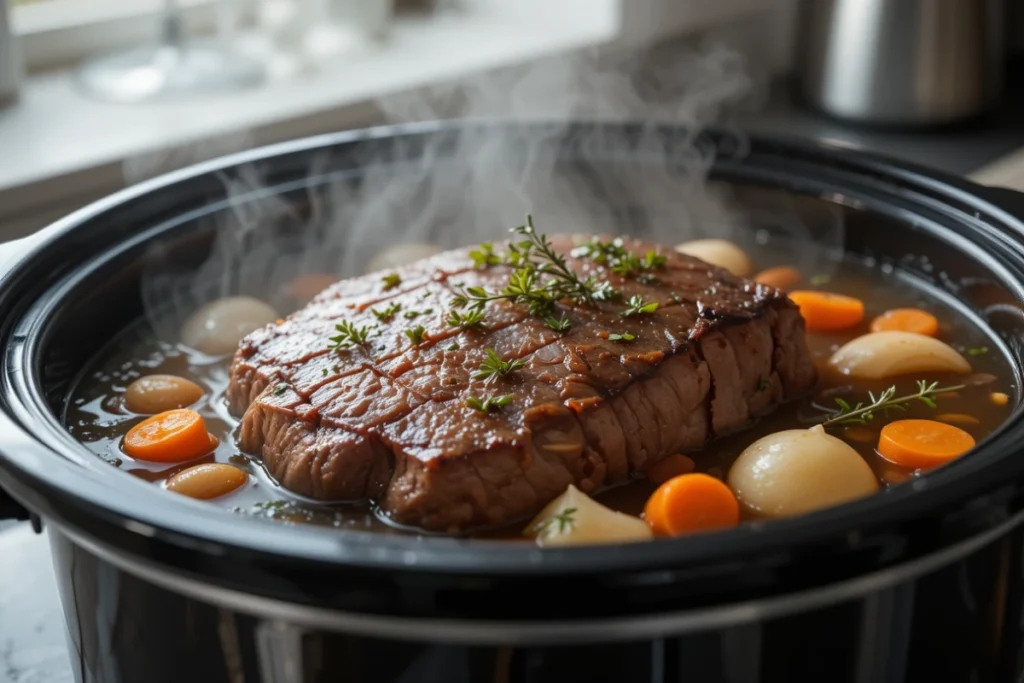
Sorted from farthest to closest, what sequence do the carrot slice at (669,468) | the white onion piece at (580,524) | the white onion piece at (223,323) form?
the white onion piece at (223,323)
the carrot slice at (669,468)
the white onion piece at (580,524)

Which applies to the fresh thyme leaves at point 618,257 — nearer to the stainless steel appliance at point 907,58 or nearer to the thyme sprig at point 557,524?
the thyme sprig at point 557,524

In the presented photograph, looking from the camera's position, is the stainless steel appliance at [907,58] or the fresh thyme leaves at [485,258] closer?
the fresh thyme leaves at [485,258]

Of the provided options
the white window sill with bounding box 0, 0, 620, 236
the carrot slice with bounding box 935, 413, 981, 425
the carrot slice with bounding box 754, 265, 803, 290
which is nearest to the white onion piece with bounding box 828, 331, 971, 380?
the carrot slice with bounding box 935, 413, 981, 425

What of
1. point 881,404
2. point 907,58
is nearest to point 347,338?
point 881,404

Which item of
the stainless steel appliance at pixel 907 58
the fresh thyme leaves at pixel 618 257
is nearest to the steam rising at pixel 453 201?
the fresh thyme leaves at pixel 618 257

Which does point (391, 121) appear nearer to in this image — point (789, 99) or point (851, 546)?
point (789, 99)

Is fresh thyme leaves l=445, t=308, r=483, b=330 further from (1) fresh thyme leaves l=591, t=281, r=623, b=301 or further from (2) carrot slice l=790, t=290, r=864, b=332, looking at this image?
(2) carrot slice l=790, t=290, r=864, b=332

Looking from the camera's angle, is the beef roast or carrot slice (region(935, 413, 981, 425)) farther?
carrot slice (region(935, 413, 981, 425))
